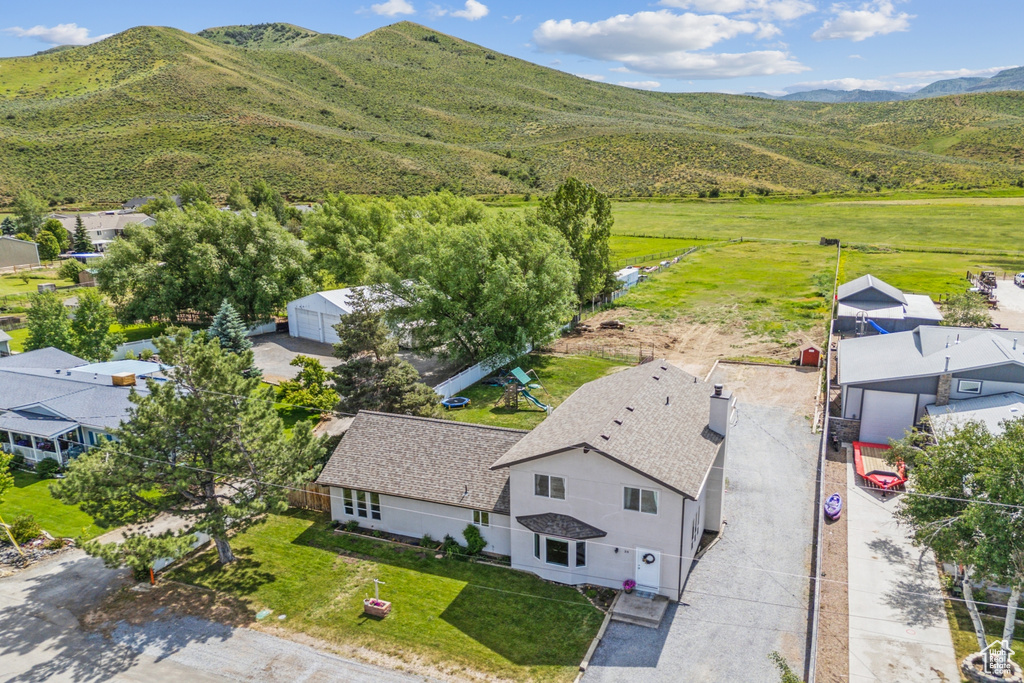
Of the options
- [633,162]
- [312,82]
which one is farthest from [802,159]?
[312,82]

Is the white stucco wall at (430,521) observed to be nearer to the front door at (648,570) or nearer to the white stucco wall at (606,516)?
the white stucco wall at (606,516)

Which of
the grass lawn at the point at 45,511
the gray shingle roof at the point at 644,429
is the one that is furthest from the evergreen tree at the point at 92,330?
the gray shingle roof at the point at 644,429

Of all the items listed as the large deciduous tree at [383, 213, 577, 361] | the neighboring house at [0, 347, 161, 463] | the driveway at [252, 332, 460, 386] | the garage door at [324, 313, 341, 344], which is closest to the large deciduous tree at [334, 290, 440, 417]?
the neighboring house at [0, 347, 161, 463]

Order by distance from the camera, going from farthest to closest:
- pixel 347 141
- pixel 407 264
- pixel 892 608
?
pixel 347 141 → pixel 407 264 → pixel 892 608

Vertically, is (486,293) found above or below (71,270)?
above

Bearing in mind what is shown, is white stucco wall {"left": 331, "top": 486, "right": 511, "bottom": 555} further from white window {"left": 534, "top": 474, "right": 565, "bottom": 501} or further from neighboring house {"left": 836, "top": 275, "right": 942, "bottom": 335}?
neighboring house {"left": 836, "top": 275, "right": 942, "bottom": 335}

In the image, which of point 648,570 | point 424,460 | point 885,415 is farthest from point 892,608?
point 424,460

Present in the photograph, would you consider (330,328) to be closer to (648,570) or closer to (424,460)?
(424,460)
